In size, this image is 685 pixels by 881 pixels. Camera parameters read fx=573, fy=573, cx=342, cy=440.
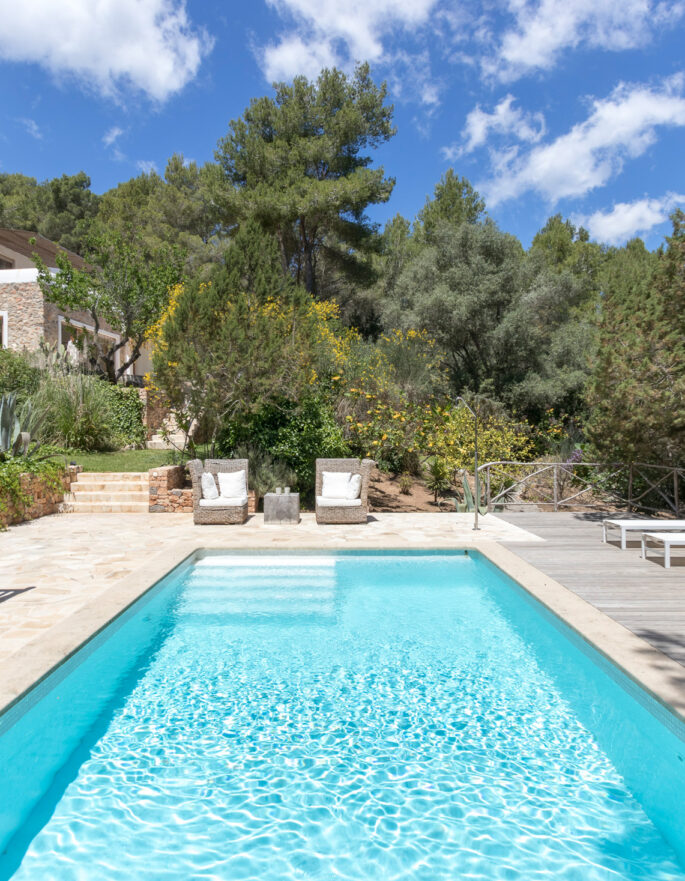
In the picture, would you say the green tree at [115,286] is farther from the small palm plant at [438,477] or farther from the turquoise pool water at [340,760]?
the turquoise pool water at [340,760]

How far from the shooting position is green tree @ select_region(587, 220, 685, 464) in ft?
28.7

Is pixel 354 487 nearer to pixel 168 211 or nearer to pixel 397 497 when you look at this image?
pixel 397 497

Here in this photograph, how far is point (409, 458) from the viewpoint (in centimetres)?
1658

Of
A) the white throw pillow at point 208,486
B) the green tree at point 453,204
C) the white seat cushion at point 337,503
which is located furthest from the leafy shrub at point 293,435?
the green tree at point 453,204

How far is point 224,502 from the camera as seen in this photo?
33.1 feet

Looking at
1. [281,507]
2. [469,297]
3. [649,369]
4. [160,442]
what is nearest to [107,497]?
[281,507]

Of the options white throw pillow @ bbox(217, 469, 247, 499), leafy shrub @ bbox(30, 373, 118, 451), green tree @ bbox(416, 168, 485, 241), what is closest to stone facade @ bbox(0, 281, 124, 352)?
leafy shrub @ bbox(30, 373, 118, 451)

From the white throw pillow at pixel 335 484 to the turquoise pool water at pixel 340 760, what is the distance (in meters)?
5.18

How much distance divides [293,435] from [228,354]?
2.23 metres

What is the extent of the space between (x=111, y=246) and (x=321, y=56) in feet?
33.2

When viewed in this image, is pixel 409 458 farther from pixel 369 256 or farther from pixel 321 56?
pixel 321 56

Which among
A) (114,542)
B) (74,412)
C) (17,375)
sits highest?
(17,375)

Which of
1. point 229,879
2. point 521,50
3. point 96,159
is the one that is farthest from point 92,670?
point 96,159

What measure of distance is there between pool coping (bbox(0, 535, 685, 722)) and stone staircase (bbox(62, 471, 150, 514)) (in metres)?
4.97
